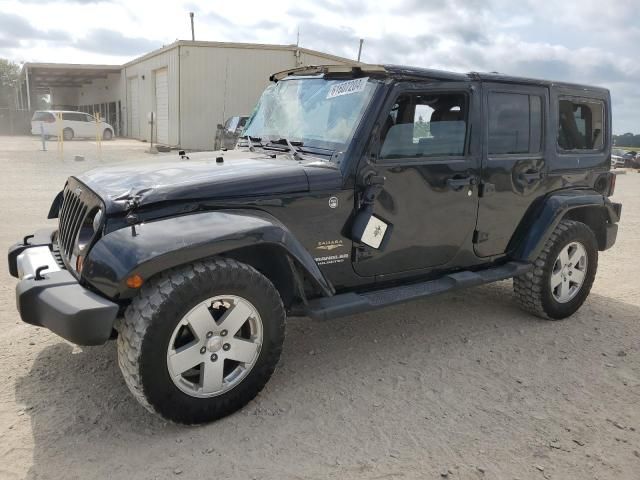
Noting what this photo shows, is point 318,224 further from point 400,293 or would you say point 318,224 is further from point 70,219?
point 70,219

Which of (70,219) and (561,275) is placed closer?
(70,219)

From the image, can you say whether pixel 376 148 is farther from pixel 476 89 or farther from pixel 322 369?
pixel 322 369

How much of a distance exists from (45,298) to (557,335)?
149 inches

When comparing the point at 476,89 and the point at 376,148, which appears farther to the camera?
the point at 476,89

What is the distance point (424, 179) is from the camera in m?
3.81

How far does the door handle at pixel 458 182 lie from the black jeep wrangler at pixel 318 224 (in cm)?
2

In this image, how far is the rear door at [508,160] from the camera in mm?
4203

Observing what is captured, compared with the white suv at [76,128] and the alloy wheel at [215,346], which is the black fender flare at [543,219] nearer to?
the alloy wheel at [215,346]

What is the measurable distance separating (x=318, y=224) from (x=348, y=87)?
1009 millimetres

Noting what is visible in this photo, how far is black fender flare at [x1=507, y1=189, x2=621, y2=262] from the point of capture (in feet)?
14.7

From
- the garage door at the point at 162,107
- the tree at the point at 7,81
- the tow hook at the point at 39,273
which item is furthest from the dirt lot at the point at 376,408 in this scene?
the tree at the point at 7,81

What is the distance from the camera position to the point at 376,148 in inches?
140

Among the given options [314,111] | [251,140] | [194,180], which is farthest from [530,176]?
[194,180]

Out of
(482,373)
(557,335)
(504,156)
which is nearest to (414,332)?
(482,373)
